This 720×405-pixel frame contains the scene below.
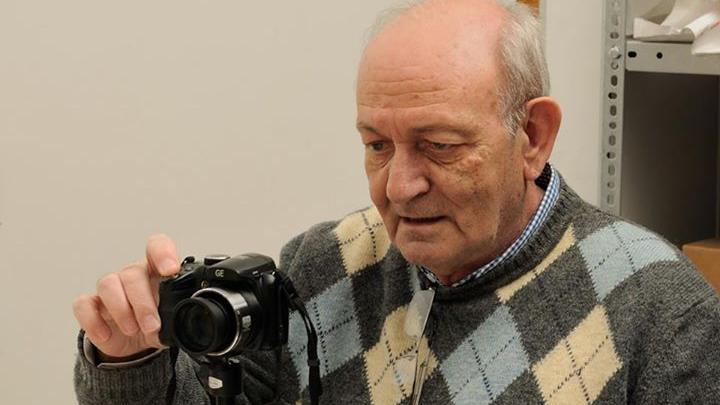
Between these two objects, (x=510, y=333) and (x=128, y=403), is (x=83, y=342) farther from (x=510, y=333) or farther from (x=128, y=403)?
(x=510, y=333)

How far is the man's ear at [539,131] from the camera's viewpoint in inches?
45.2

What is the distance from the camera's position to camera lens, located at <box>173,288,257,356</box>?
106cm

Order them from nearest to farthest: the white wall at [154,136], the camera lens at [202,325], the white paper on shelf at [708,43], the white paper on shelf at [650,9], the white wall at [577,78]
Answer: the camera lens at [202,325]
the white paper on shelf at [708,43]
the white paper on shelf at [650,9]
the white wall at [154,136]
the white wall at [577,78]

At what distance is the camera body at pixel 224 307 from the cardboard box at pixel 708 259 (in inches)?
27.2

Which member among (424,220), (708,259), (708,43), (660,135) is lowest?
(708,259)

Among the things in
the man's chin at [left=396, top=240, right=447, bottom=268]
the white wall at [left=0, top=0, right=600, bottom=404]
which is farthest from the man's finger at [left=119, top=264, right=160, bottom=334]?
the white wall at [left=0, top=0, right=600, bottom=404]

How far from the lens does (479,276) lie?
1.21 meters

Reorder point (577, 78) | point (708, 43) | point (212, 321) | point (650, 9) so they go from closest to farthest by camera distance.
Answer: point (212, 321), point (708, 43), point (650, 9), point (577, 78)

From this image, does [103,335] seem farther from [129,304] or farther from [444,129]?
[444,129]

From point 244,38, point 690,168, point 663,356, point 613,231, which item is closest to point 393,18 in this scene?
point 613,231

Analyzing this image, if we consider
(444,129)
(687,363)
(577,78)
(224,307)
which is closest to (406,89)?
(444,129)

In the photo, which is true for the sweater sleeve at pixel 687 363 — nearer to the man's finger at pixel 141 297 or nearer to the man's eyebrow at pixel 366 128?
the man's eyebrow at pixel 366 128

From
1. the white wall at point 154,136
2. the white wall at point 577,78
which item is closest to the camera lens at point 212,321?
the white wall at point 154,136

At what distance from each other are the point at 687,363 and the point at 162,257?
549mm
